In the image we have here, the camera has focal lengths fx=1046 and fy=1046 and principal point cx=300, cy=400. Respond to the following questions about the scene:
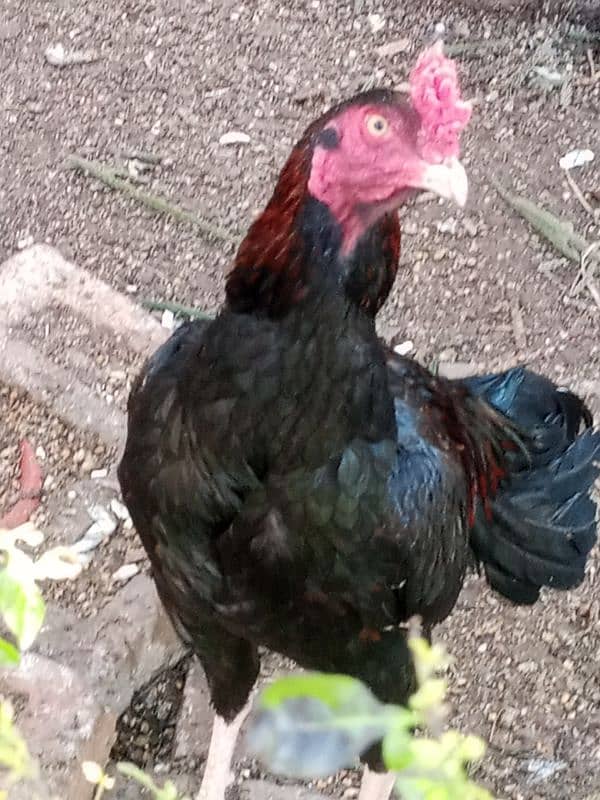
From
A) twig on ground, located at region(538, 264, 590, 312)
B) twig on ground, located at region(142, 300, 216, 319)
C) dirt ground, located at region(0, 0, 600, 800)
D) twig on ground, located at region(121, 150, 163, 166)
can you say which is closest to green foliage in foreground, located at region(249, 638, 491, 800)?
dirt ground, located at region(0, 0, 600, 800)

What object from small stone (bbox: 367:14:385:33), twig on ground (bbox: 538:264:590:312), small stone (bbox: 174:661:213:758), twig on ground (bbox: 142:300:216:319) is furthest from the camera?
small stone (bbox: 367:14:385:33)

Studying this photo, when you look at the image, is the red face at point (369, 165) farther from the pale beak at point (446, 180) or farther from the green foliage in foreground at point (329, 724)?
the green foliage in foreground at point (329, 724)

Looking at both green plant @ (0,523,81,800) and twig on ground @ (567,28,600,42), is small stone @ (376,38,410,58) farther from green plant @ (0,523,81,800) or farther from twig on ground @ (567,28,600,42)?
green plant @ (0,523,81,800)

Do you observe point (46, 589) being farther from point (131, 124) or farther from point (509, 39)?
point (509, 39)

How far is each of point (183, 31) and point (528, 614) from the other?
229cm

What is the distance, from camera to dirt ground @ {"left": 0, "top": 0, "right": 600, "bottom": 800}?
2336mm

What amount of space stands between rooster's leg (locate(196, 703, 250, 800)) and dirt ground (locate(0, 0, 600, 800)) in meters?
0.47

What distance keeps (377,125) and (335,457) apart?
0.45 m

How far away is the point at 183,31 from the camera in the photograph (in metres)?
3.55

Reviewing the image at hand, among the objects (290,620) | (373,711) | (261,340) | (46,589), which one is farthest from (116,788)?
(373,711)

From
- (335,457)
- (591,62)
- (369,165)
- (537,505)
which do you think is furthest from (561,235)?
(369,165)

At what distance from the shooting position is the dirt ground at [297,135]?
2336mm

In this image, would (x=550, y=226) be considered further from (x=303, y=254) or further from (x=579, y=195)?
(x=303, y=254)

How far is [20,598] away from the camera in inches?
26.9
